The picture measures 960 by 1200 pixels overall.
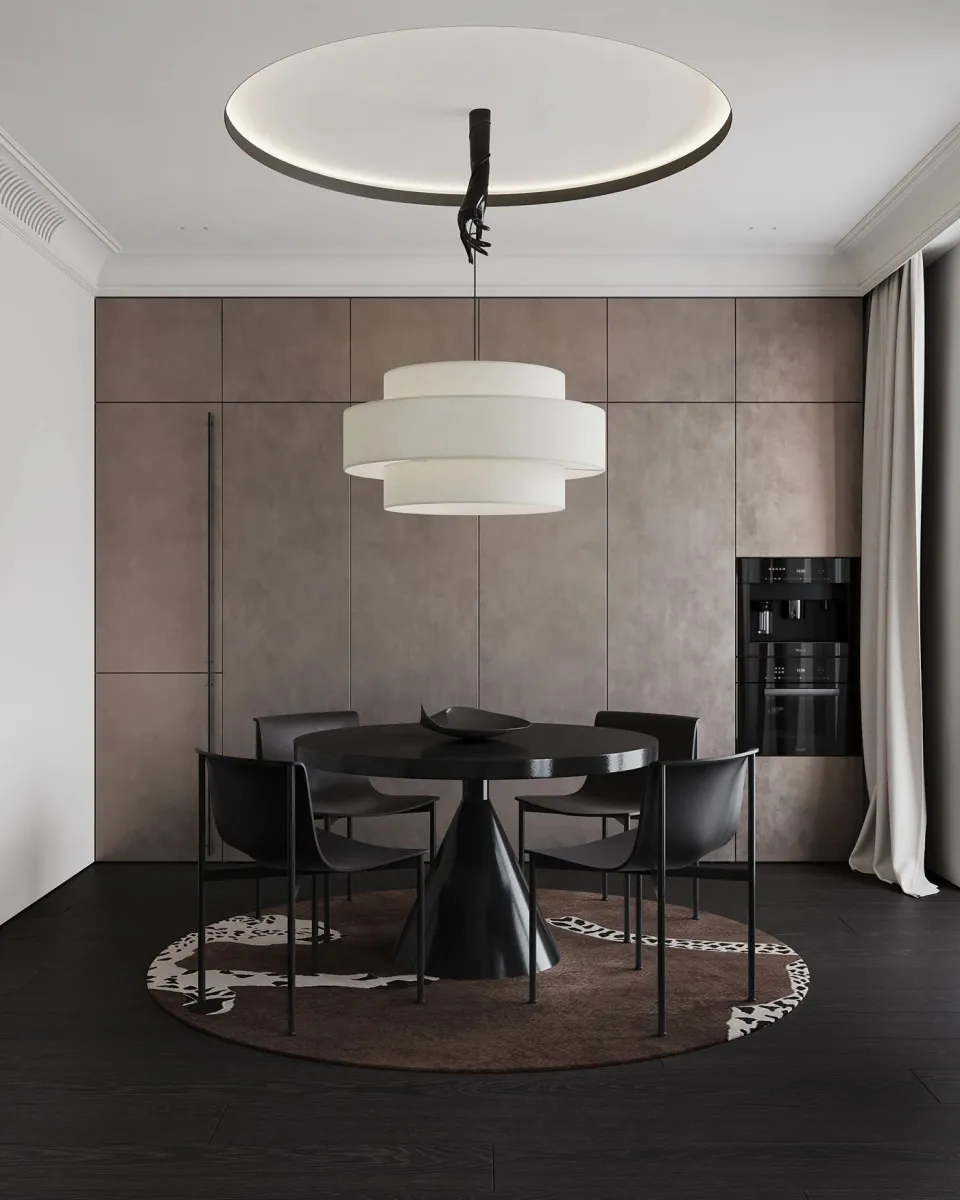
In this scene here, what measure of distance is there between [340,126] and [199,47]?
35.6 inches

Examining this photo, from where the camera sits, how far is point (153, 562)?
19.4 ft

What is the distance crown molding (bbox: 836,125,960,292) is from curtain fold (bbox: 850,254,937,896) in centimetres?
11

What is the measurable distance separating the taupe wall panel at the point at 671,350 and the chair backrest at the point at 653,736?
1.80 m

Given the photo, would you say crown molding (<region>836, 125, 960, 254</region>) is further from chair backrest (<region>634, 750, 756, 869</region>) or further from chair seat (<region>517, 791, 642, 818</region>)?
chair seat (<region>517, 791, 642, 818</region>)

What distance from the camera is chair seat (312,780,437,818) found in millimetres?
4557

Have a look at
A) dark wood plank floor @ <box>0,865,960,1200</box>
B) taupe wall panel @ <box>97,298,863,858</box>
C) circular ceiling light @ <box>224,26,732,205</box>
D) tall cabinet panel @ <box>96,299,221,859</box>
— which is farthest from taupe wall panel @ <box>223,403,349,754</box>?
dark wood plank floor @ <box>0,865,960,1200</box>

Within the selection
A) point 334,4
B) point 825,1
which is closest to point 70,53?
point 334,4

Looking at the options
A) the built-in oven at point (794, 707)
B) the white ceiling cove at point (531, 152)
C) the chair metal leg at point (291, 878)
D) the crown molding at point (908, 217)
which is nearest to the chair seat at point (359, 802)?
the chair metal leg at point (291, 878)

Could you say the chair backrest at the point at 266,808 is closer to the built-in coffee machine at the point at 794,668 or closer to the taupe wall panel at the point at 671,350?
the built-in coffee machine at the point at 794,668

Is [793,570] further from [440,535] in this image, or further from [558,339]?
[440,535]

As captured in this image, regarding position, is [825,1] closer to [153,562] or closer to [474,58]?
[474,58]

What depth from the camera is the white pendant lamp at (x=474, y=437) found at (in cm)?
364

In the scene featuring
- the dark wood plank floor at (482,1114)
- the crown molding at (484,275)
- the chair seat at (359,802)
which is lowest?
the dark wood plank floor at (482,1114)

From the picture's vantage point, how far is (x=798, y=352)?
235 inches
